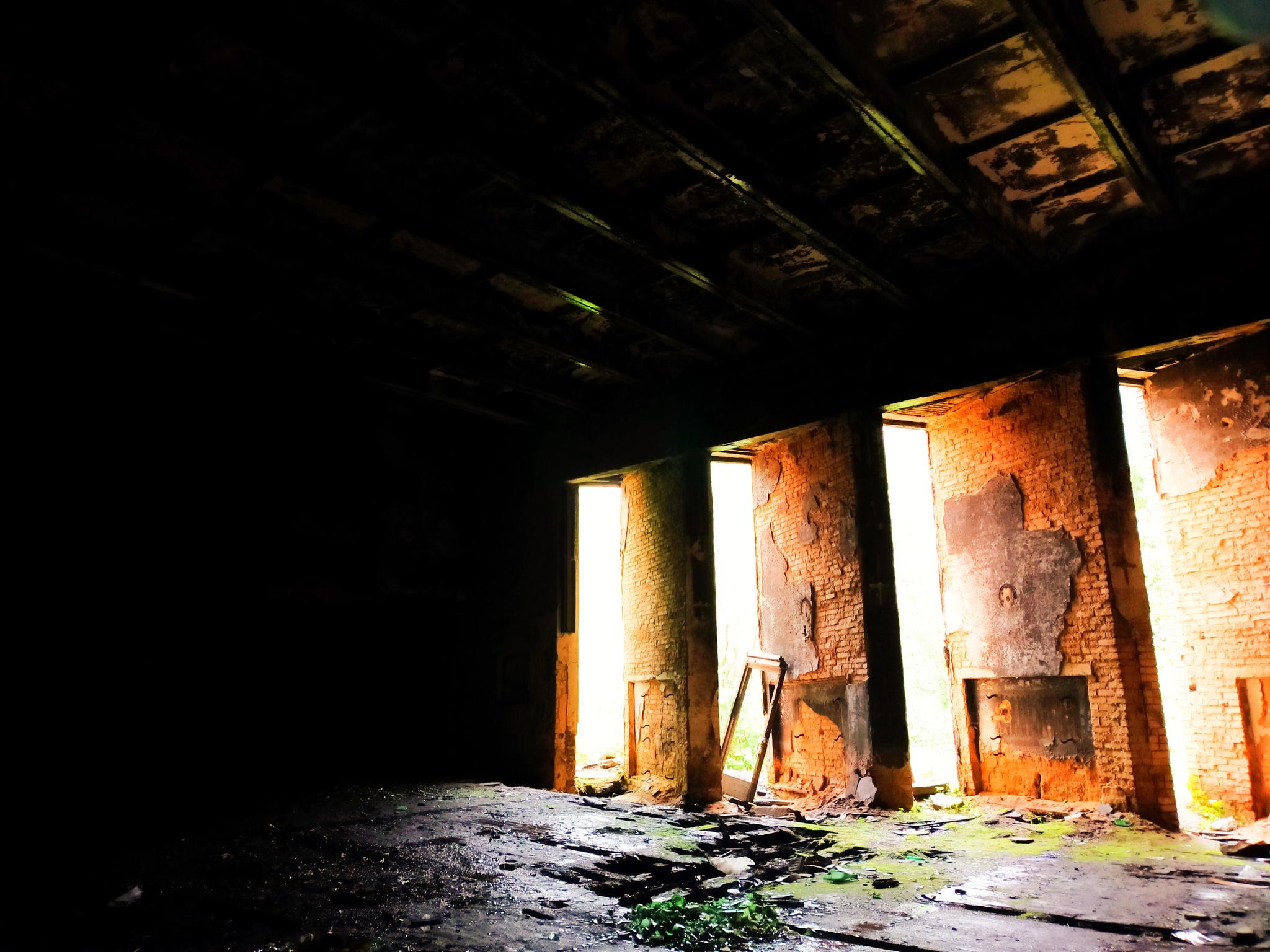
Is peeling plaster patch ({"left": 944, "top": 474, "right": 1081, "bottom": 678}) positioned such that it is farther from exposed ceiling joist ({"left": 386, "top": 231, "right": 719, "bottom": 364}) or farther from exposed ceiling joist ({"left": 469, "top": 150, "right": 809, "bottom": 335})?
exposed ceiling joist ({"left": 386, "top": 231, "right": 719, "bottom": 364})

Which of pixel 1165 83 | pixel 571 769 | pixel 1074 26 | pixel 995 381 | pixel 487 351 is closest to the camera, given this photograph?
pixel 1074 26

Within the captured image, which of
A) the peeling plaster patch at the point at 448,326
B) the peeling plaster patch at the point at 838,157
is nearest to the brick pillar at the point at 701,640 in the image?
the peeling plaster patch at the point at 448,326

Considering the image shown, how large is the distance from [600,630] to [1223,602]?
17.4 m

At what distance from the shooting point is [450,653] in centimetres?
1090

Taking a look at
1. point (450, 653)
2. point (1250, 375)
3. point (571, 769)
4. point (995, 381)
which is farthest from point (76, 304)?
point (1250, 375)

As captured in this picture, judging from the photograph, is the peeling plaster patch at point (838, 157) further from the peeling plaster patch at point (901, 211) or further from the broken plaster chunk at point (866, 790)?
the broken plaster chunk at point (866, 790)

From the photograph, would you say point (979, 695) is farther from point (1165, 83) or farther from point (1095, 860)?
point (1165, 83)

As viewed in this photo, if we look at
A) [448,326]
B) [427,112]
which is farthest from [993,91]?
[448,326]

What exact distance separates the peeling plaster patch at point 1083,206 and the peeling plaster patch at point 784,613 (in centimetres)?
461

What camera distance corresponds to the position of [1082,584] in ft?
25.9

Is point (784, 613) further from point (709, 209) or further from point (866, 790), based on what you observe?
point (709, 209)

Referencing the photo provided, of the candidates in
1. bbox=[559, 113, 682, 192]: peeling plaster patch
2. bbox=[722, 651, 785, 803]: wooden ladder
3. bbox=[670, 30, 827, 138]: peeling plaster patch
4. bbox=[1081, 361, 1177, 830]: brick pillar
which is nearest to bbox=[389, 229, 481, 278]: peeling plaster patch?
bbox=[559, 113, 682, 192]: peeling plaster patch

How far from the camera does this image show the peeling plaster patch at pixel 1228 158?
19.6 ft

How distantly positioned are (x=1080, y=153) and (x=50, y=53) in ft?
23.4
